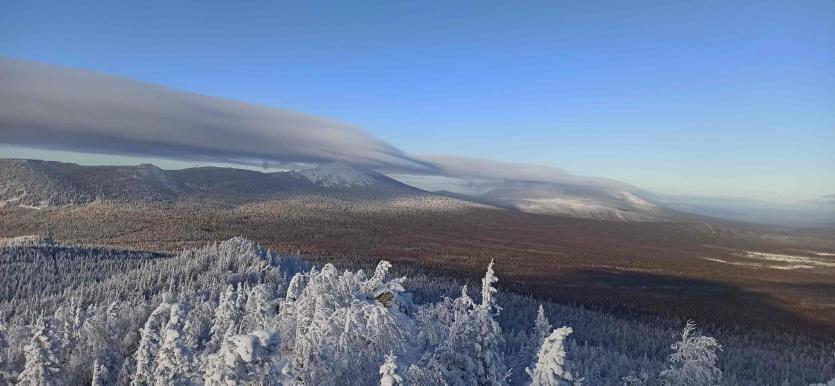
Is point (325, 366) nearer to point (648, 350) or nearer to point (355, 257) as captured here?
point (648, 350)

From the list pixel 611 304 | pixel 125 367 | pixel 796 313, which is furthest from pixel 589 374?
pixel 796 313

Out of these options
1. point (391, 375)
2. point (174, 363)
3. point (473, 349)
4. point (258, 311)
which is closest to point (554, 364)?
point (473, 349)

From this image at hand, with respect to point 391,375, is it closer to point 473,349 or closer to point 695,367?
point 473,349

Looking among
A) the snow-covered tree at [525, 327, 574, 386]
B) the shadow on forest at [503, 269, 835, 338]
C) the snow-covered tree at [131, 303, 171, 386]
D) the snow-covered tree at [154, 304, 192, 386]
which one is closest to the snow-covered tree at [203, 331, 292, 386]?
the snow-covered tree at [154, 304, 192, 386]

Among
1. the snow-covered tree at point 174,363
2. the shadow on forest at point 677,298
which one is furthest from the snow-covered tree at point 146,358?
the shadow on forest at point 677,298

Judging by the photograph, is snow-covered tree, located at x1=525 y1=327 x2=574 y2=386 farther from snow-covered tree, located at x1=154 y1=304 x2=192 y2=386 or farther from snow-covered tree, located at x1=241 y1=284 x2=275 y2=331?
snow-covered tree, located at x1=154 y1=304 x2=192 y2=386

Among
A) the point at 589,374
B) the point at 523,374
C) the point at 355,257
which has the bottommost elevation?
the point at 355,257

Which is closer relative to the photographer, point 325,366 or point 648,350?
point 325,366
